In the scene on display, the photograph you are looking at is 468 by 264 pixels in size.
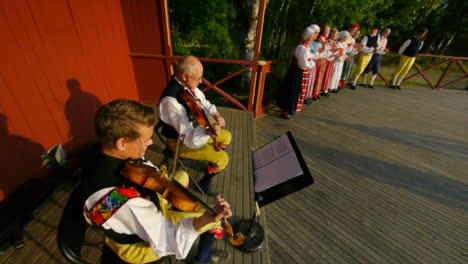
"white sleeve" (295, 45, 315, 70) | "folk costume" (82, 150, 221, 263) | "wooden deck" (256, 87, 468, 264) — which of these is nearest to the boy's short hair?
"folk costume" (82, 150, 221, 263)

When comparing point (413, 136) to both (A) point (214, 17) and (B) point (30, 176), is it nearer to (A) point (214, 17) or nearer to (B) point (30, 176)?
(B) point (30, 176)

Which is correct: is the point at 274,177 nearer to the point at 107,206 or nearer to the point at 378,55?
the point at 107,206

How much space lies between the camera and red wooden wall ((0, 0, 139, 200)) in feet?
6.88

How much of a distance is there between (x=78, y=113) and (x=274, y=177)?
9.53 feet

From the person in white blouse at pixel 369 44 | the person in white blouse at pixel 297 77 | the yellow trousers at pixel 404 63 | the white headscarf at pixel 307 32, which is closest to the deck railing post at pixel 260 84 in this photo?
the person in white blouse at pixel 297 77

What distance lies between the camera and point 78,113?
2.97 meters

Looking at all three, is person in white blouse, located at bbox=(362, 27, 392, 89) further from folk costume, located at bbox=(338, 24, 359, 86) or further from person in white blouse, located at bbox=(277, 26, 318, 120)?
person in white blouse, located at bbox=(277, 26, 318, 120)

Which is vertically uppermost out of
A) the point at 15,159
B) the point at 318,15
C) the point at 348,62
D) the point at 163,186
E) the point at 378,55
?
the point at 318,15

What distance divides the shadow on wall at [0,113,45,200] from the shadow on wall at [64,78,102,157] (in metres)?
0.46

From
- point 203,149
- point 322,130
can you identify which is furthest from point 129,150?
point 322,130

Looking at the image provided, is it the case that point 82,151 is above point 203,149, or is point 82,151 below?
below

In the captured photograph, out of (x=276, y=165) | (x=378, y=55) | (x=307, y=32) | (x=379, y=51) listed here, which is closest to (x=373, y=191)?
(x=276, y=165)

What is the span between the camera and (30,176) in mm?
2406

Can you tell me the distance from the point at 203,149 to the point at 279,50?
473 inches
